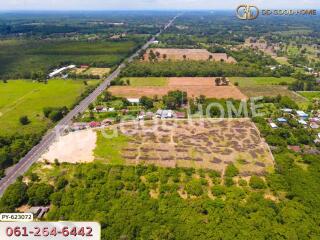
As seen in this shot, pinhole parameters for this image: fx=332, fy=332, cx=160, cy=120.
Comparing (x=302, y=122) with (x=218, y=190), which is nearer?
(x=218, y=190)

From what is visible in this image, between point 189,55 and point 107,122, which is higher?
point 189,55

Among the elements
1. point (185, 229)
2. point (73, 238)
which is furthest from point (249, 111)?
point (73, 238)

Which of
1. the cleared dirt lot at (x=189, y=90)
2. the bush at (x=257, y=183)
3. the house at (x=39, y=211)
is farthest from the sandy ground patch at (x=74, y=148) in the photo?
the cleared dirt lot at (x=189, y=90)

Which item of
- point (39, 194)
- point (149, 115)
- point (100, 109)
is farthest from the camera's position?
point (100, 109)

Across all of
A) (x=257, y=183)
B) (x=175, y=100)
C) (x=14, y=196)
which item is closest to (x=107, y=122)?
(x=175, y=100)

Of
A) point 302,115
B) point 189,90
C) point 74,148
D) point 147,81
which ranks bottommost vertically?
point 74,148

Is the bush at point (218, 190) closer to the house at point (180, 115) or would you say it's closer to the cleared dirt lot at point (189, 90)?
the house at point (180, 115)

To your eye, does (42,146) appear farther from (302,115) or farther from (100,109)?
(302,115)
